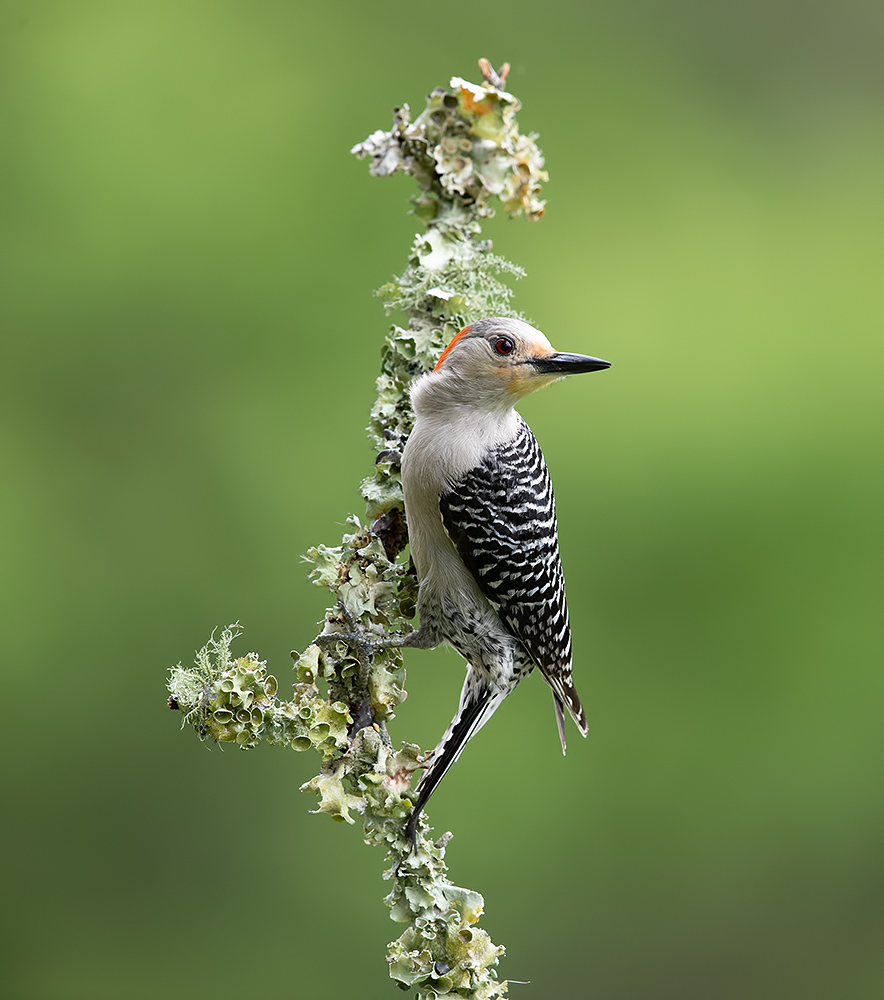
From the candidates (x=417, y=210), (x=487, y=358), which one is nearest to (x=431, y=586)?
(x=487, y=358)

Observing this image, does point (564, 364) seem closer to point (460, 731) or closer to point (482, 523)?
point (482, 523)

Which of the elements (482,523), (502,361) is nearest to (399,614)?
(482,523)

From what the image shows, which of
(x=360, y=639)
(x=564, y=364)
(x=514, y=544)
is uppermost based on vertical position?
(x=564, y=364)

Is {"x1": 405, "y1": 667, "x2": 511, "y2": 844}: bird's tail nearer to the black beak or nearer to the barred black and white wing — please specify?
the barred black and white wing

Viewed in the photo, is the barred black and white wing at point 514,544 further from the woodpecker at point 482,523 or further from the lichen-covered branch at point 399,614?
the lichen-covered branch at point 399,614

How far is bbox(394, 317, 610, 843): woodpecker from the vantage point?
1.28m

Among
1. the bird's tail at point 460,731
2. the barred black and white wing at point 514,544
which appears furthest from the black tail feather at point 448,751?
the barred black and white wing at point 514,544

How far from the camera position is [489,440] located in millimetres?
1340

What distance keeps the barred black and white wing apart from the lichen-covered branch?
11 cm

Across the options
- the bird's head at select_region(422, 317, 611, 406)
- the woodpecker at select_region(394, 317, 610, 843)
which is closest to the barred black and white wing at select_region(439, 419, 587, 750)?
the woodpecker at select_region(394, 317, 610, 843)

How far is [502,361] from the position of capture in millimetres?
1258

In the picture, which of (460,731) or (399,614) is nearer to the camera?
(460,731)

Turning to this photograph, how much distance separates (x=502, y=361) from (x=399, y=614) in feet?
1.22

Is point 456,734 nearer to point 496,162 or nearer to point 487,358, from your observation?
point 487,358
